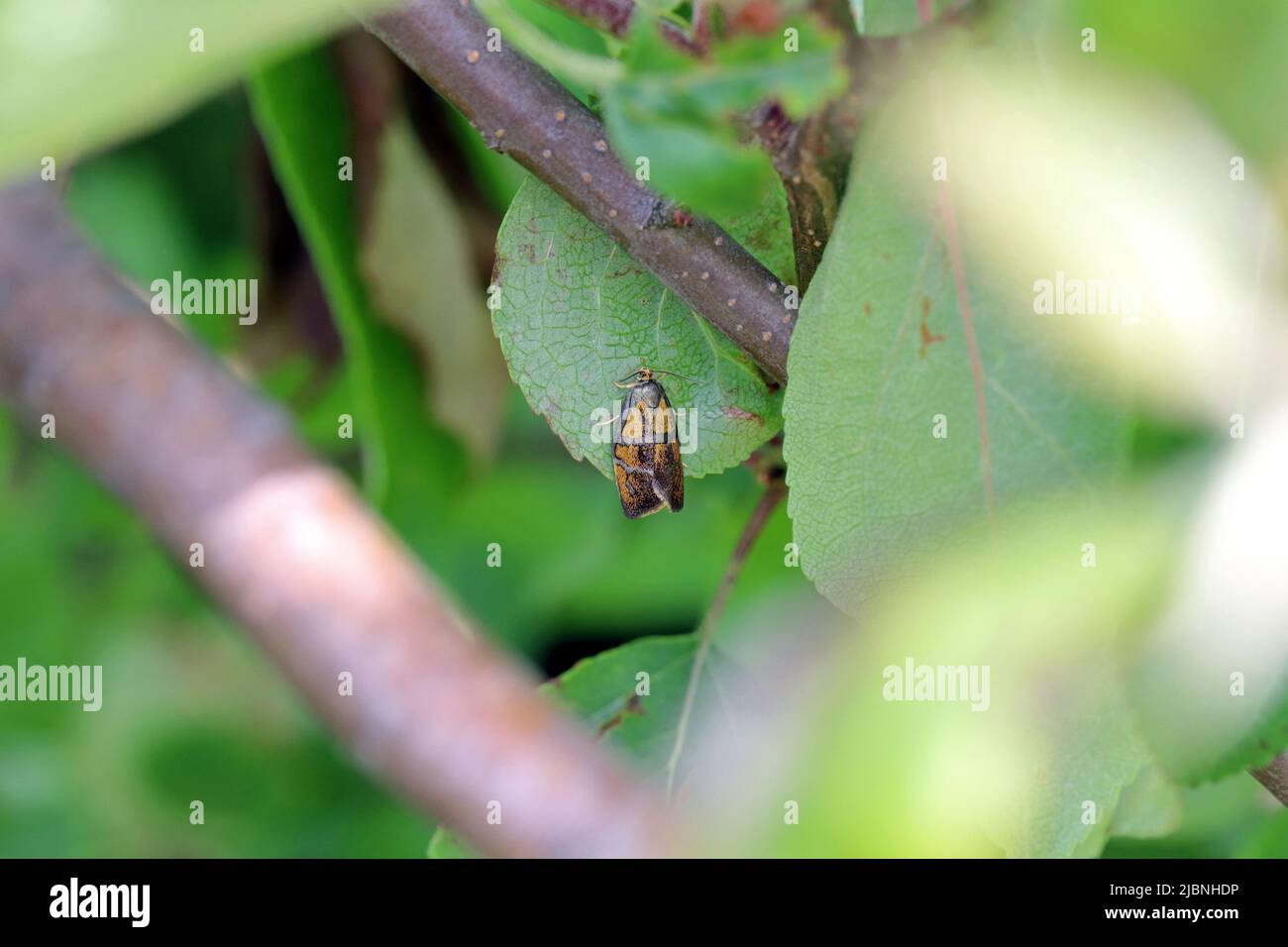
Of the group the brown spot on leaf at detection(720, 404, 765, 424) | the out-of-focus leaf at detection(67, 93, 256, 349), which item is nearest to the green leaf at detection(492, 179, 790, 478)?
the brown spot on leaf at detection(720, 404, 765, 424)

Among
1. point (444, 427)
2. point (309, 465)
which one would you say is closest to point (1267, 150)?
point (309, 465)

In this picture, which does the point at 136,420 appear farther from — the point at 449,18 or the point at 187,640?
the point at 187,640

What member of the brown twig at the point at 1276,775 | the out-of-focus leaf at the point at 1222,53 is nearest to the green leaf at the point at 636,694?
the brown twig at the point at 1276,775

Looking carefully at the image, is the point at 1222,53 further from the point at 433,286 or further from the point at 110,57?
the point at 433,286

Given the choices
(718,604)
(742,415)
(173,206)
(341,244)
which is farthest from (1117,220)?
(173,206)

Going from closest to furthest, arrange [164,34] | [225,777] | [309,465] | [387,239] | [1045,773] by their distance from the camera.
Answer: [164,34] → [1045,773] → [309,465] → [387,239] → [225,777]
